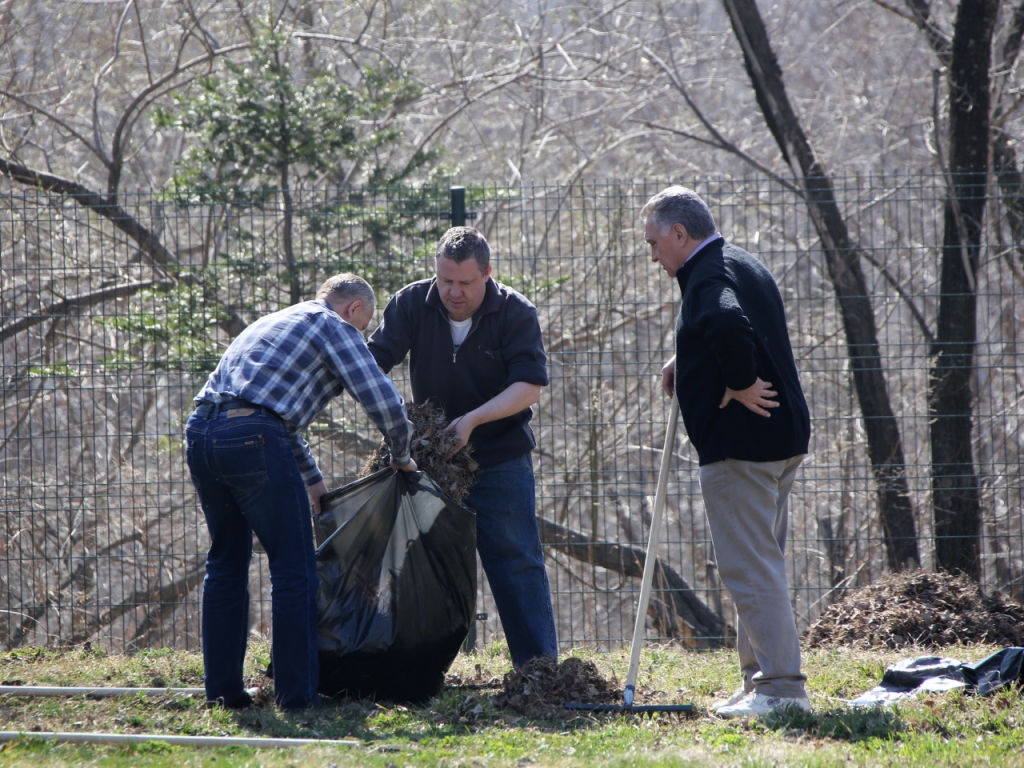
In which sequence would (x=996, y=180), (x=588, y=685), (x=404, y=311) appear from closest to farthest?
(x=588, y=685)
(x=404, y=311)
(x=996, y=180)

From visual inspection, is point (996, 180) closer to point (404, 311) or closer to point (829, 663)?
point (829, 663)

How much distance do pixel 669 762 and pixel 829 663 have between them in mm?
1811

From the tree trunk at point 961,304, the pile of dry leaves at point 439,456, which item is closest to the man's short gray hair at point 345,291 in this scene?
the pile of dry leaves at point 439,456

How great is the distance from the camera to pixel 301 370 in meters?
3.50

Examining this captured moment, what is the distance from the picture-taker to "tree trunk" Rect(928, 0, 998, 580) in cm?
573

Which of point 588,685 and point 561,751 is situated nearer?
point 561,751

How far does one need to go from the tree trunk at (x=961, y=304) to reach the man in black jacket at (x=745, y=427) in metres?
2.43

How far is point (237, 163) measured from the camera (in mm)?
7289

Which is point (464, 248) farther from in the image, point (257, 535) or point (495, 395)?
point (257, 535)

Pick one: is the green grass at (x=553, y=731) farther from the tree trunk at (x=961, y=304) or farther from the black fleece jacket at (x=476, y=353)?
the tree trunk at (x=961, y=304)

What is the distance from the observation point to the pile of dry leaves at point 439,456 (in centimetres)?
380

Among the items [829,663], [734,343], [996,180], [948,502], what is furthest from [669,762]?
[996,180]

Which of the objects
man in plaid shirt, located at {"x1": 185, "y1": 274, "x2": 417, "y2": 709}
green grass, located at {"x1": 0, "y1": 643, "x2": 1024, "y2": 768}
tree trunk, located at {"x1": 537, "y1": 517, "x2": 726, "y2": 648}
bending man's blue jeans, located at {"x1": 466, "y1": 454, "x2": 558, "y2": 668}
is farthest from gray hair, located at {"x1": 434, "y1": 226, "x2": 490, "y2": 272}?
tree trunk, located at {"x1": 537, "y1": 517, "x2": 726, "y2": 648}

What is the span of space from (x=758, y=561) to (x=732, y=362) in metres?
0.74
